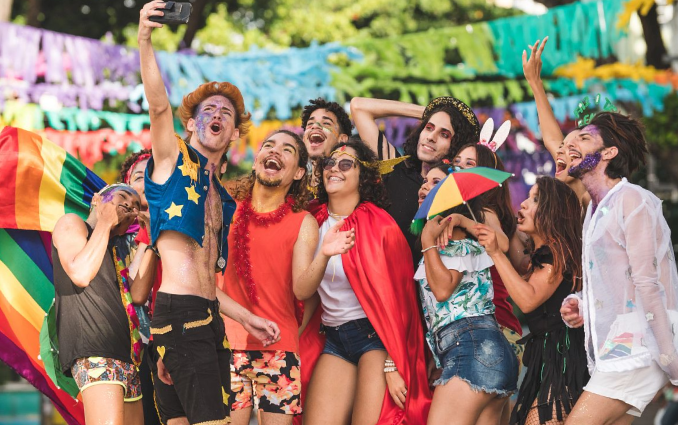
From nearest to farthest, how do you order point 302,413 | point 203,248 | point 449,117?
point 203,248
point 302,413
point 449,117

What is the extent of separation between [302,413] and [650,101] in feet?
26.9

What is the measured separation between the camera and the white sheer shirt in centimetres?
420

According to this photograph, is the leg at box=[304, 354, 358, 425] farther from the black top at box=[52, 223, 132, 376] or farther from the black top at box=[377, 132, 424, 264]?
the black top at box=[52, 223, 132, 376]

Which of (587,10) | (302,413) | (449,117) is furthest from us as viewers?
(587,10)

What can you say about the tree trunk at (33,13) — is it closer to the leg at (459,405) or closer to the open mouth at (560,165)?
the open mouth at (560,165)

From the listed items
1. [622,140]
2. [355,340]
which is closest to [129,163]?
[355,340]

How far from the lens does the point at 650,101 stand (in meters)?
11.6

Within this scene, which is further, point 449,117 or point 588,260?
point 449,117

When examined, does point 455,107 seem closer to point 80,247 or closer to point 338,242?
point 338,242

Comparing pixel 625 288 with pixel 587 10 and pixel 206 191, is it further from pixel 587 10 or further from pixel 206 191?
pixel 587 10

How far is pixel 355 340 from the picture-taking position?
5.05 metres

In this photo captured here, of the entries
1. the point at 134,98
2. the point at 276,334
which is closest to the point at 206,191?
the point at 276,334

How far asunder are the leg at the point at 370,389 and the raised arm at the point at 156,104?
5.34 feet

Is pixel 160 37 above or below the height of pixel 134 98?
above
